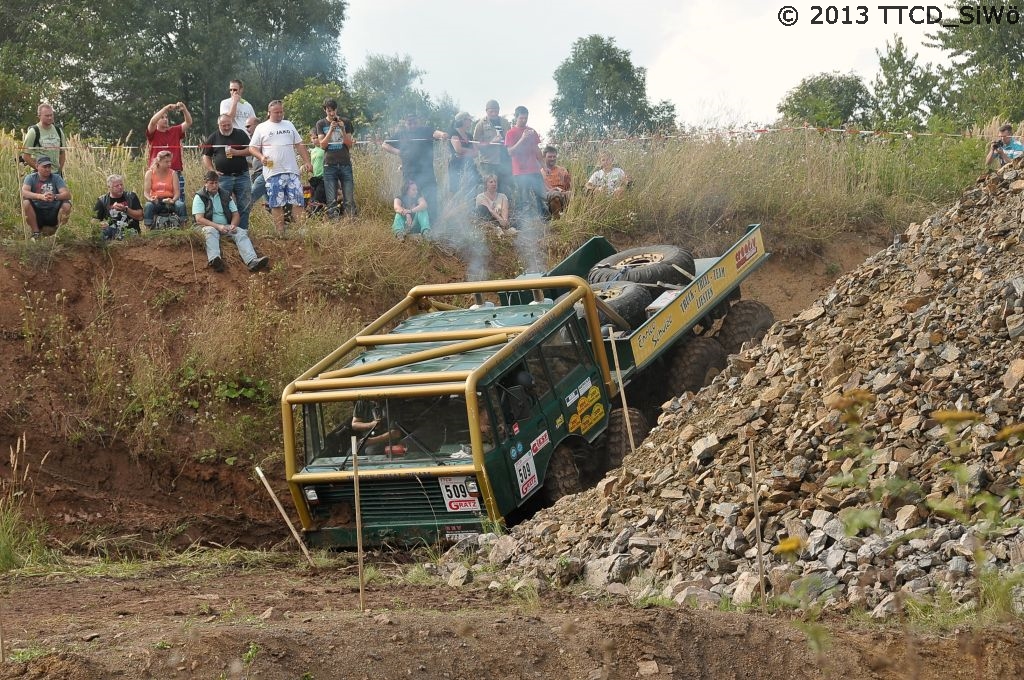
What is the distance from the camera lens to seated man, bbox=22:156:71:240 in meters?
15.2

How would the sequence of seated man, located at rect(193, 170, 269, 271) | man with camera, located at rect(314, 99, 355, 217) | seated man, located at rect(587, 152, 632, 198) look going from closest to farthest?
1. seated man, located at rect(193, 170, 269, 271)
2. man with camera, located at rect(314, 99, 355, 217)
3. seated man, located at rect(587, 152, 632, 198)

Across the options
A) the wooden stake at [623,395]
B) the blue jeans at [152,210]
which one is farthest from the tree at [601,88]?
the wooden stake at [623,395]

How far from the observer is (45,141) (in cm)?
1578

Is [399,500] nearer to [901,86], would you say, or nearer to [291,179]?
[291,179]

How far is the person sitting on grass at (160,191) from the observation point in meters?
15.7

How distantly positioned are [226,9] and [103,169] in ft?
48.4

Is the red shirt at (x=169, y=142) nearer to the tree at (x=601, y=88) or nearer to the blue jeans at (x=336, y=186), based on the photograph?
the blue jeans at (x=336, y=186)

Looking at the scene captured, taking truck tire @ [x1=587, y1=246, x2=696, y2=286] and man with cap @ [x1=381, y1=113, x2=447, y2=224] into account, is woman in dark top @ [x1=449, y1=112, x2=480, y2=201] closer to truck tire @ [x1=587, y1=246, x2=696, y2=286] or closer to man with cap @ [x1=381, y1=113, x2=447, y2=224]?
man with cap @ [x1=381, y1=113, x2=447, y2=224]

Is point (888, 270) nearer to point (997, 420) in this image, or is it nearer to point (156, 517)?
point (997, 420)

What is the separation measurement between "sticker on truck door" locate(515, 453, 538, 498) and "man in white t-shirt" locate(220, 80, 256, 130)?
6686 mm

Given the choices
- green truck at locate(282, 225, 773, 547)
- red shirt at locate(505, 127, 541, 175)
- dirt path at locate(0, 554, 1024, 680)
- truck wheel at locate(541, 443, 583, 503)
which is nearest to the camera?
dirt path at locate(0, 554, 1024, 680)

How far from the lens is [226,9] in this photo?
1220 inches

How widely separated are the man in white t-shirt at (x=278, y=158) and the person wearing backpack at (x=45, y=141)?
7.52ft

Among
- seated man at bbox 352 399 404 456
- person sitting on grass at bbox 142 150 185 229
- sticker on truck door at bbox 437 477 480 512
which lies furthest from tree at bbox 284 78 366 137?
sticker on truck door at bbox 437 477 480 512
